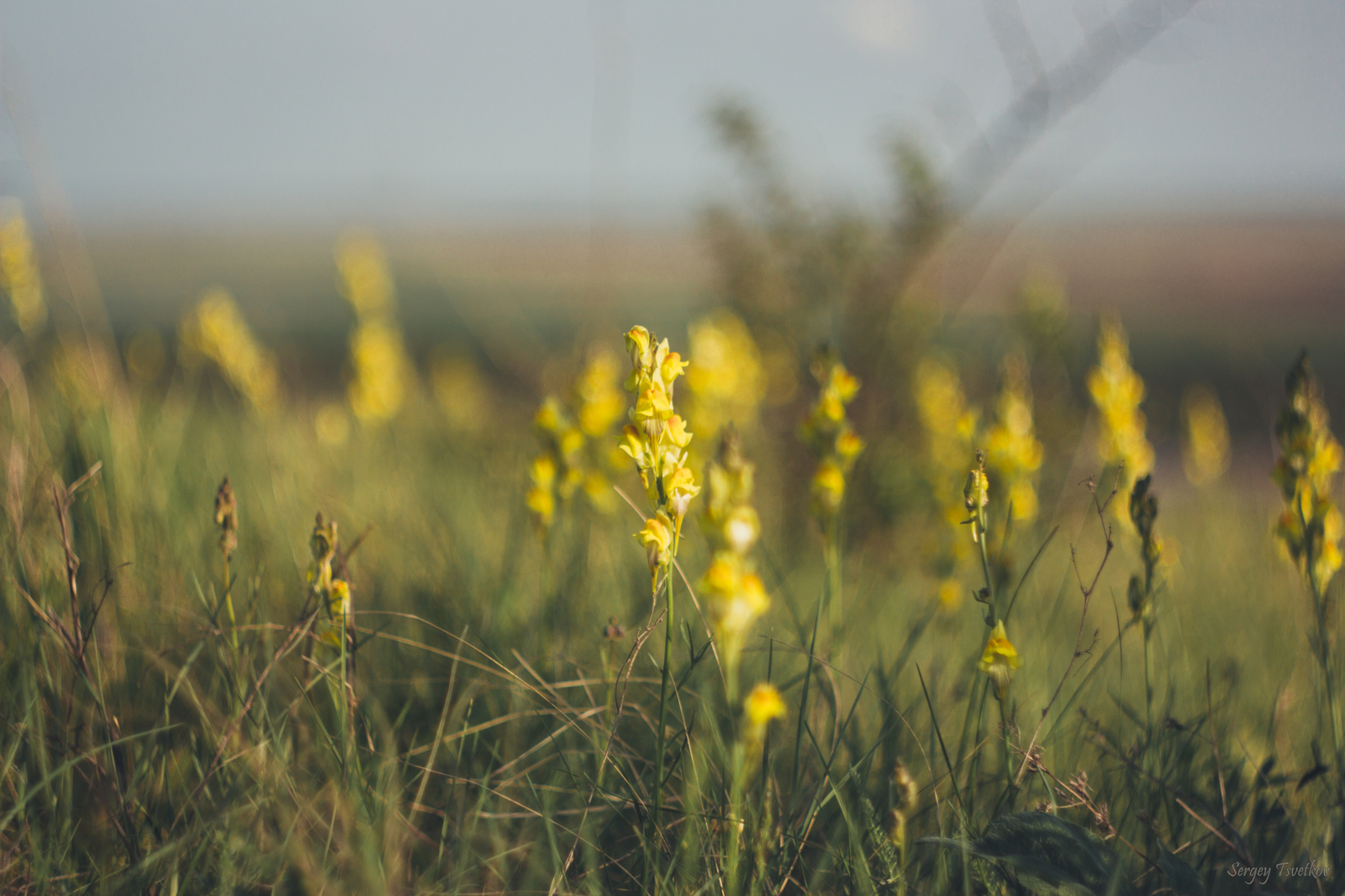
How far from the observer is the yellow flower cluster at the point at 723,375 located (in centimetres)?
329

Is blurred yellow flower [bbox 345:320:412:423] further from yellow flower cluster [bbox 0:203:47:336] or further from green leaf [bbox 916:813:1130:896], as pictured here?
green leaf [bbox 916:813:1130:896]

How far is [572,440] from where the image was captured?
7.03 feet

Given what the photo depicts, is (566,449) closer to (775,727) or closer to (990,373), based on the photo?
(775,727)

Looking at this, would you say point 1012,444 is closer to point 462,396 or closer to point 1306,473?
point 1306,473

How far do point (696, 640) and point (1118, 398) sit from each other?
1.85 m

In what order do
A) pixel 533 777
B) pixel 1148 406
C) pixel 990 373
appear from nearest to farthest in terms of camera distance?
pixel 533 777
pixel 990 373
pixel 1148 406

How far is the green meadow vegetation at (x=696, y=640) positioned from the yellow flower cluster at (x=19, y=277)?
0.02m

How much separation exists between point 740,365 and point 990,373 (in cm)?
204

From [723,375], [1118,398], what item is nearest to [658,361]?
[1118,398]

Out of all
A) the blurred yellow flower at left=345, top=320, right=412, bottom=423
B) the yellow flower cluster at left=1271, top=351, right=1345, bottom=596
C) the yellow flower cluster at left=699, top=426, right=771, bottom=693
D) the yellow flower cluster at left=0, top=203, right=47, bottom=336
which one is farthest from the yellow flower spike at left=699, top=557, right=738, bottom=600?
the blurred yellow flower at left=345, top=320, right=412, bottom=423

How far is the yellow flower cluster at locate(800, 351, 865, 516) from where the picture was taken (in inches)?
77.4

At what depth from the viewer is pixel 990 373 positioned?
5461 mm

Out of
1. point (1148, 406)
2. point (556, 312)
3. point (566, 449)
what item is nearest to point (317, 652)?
point (566, 449)

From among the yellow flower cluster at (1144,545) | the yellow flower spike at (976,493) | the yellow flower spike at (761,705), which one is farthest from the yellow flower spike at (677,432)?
the yellow flower cluster at (1144,545)
